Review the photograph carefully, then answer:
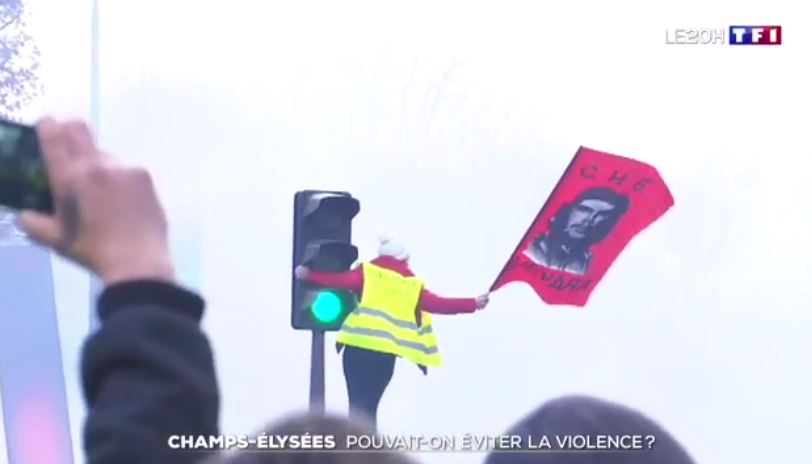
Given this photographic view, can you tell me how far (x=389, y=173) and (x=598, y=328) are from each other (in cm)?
45

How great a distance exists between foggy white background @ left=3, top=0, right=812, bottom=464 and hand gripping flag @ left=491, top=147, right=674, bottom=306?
2cm

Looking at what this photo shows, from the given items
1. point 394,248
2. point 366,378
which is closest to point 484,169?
point 394,248

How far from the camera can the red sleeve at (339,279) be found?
2021 mm

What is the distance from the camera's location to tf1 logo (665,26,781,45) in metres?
2.10

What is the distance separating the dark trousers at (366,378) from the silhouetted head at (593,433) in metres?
0.52

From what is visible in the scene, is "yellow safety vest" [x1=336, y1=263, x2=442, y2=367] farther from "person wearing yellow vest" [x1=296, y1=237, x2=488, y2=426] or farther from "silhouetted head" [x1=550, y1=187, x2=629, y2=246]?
"silhouetted head" [x1=550, y1=187, x2=629, y2=246]

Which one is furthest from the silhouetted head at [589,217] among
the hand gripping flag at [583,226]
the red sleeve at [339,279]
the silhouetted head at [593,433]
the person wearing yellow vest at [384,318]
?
the silhouetted head at [593,433]

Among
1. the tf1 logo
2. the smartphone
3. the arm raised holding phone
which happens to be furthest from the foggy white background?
the arm raised holding phone

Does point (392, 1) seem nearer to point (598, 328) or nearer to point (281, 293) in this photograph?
point (281, 293)

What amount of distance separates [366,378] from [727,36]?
→ 87 cm

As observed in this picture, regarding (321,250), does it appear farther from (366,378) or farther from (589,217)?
(589,217)

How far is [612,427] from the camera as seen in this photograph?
1381 mm

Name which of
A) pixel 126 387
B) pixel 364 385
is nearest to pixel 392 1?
pixel 364 385
